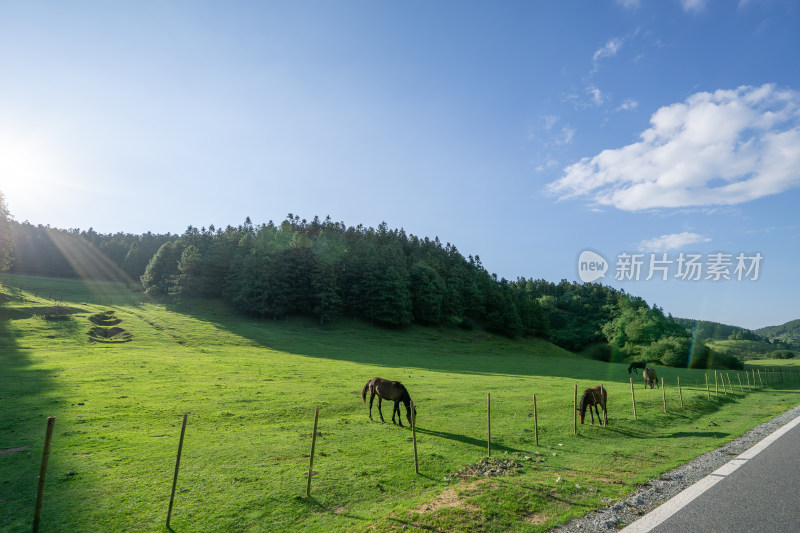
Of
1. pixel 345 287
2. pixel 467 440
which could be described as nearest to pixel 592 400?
pixel 467 440

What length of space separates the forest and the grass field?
4387cm

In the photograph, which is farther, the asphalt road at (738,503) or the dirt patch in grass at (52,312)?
the dirt patch in grass at (52,312)

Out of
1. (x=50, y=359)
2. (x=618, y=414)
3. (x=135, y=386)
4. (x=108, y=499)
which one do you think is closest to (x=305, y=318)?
(x=50, y=359)

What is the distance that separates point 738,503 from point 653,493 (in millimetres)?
1908

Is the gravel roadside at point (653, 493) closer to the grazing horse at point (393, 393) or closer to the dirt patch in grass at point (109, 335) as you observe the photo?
the grazing horse at point (393, 393)

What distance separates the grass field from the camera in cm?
996

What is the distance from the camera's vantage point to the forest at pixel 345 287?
8419 cm

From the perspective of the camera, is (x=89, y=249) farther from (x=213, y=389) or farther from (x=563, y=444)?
(x=563, y=444)

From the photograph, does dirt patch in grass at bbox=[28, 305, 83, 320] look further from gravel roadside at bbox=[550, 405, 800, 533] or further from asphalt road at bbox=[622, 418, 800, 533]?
asphalt road at bbox=[622, 418, 800, 533]

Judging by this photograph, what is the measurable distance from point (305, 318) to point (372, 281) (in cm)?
1829

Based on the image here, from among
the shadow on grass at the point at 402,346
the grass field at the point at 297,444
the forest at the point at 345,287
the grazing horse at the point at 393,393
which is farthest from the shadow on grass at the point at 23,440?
the forest at the point at 345,287

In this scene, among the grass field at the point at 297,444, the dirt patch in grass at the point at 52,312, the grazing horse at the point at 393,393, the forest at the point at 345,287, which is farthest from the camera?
the forest at the point at 345,287

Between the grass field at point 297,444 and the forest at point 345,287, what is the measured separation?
43.9 meters

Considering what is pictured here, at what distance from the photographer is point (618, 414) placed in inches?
928
